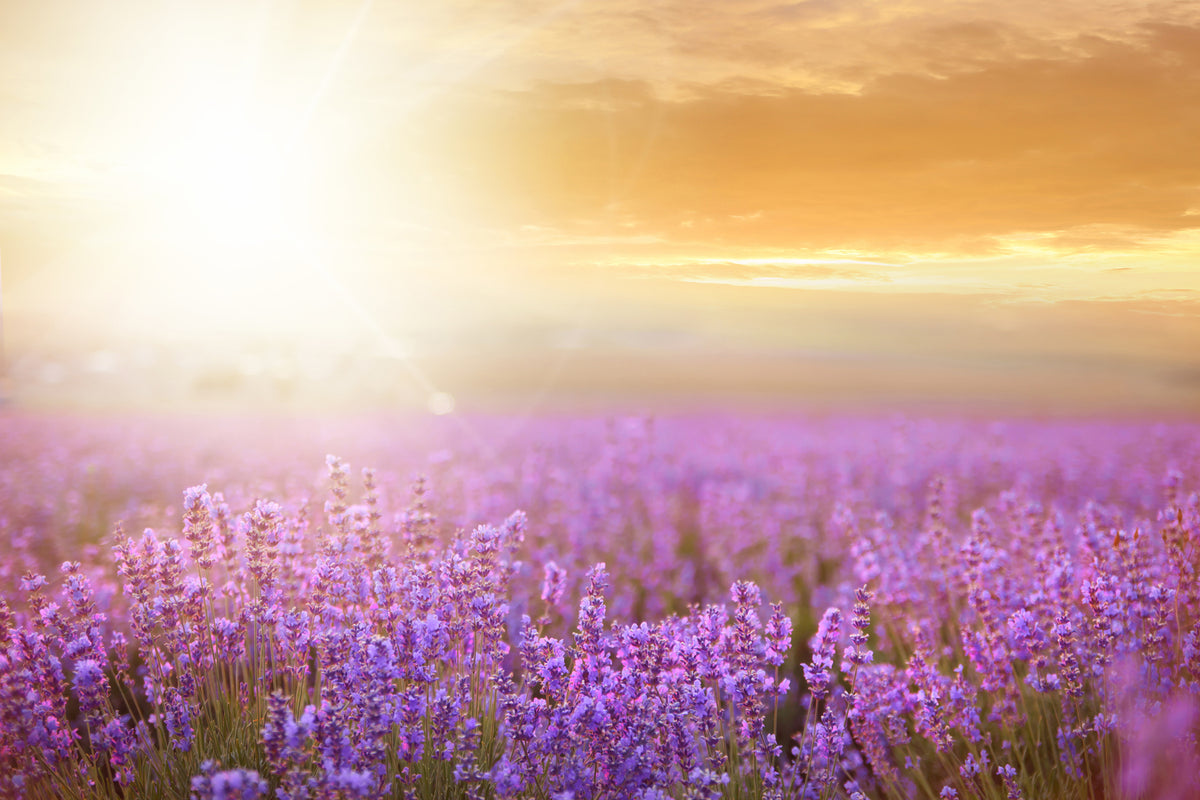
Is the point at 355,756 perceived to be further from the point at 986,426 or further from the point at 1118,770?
the point at 986,426

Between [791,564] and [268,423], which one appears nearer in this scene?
[791,564]

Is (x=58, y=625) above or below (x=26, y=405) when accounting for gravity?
above

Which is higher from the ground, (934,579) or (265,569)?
(265,569)

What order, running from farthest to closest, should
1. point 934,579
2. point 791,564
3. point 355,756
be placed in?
1. point 791,564
2. point 934,579
3. point 355,756

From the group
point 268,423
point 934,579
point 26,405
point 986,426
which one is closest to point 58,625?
point 934,579

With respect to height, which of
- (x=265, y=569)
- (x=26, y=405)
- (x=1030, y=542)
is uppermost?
(x=265, y=569)

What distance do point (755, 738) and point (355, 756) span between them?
1.41 meters

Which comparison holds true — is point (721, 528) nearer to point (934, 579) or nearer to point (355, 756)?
point (934, 579)

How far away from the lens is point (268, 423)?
20.2 metres

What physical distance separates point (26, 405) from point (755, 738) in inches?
1143

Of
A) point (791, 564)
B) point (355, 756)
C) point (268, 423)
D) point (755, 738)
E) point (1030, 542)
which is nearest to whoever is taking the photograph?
point (355, 756)

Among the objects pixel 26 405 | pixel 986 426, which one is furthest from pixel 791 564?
pixel 26 405

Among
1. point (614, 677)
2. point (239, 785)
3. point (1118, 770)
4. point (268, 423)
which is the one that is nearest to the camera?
point (239, 785)

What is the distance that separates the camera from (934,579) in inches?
225
